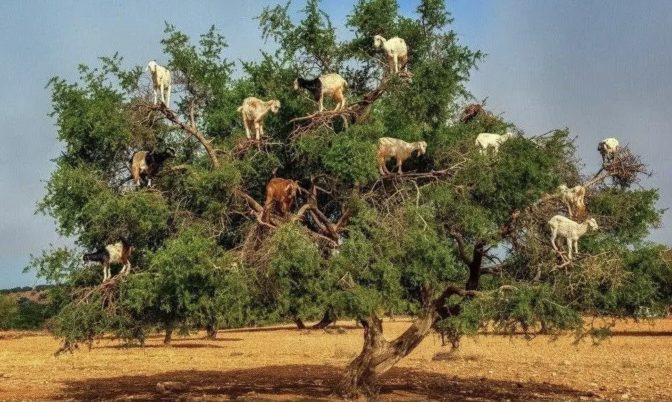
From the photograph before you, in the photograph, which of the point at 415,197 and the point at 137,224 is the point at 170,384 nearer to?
the point at 137,224

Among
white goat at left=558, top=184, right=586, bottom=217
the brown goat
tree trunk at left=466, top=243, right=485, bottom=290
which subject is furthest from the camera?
tree trunk at left=466, top=243, right=485, bottom=290

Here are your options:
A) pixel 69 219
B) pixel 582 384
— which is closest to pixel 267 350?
pixel 582 384

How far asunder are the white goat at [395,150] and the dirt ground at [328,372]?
3962 mm

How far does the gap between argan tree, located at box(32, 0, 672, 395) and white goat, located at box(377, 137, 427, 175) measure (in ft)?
0.89

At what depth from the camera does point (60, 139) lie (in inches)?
642

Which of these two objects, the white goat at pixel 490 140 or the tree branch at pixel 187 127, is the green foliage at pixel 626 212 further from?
the tree branch at pixel 187 127

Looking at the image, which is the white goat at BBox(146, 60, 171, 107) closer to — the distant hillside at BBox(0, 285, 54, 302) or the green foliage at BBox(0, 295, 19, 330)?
the distant hillside at BBox(0, 285, 54, 302)

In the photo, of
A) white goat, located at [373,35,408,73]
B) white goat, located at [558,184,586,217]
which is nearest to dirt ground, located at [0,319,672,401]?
white goat, located at [558,184,586,217]

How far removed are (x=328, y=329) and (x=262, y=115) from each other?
49511 millimetres

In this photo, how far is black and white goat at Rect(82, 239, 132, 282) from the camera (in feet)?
47.2

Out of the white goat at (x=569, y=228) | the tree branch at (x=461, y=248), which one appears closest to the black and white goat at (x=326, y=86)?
the tree branch at (x=461, y=248)

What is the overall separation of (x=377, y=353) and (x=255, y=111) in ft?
18.3

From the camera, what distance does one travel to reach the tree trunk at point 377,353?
52.6 feet

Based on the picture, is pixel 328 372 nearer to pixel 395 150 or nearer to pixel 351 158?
pixel 395 150
